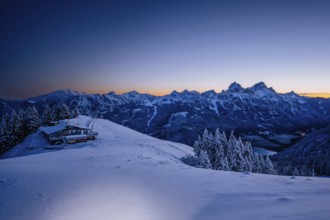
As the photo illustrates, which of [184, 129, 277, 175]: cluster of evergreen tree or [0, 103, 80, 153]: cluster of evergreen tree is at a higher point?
[0, 103, 80, 153]: cluster of evergreen tree

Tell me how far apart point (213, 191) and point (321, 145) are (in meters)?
249

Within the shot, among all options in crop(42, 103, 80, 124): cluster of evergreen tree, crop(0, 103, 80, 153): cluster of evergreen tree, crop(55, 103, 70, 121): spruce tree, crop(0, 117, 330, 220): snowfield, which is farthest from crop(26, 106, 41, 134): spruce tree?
crop(0, 117, 330, 220): snowfield

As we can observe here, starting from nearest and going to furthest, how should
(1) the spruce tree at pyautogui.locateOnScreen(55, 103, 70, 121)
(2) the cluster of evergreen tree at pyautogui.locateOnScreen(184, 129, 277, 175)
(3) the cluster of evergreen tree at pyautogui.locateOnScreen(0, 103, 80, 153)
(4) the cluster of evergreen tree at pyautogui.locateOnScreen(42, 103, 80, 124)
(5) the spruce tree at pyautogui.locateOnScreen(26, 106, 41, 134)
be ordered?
1. (2) the cluster of evergreen tree at pyautogui.locateOnScreen(184, 129, 277, 175)
2. (3) the cluster of evergreen tree at pyautogui.locateOnScreen(0, 103, 80, 153)
3. (5) the spruce tree at pyautogui.locateOnScreen(26, 106, 41, 134)
4. (4) the cluster of evergreen tree at pyautogui.locateOnScreen(42, 103, 80, 124)
5. (1) the spruce tree at pyautogui.locateOnScreen(55, 103, 70, 121)

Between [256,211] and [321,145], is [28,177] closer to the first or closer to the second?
[256,211]

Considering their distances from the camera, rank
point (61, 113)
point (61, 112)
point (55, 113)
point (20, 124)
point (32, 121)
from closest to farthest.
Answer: point (20, 124), point (32, 121), point (55, 113), point (61, 113), point (61, 112)

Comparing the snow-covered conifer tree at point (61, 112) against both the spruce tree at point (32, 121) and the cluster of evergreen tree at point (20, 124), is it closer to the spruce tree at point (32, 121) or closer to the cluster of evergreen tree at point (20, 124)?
the cluster of evergreen tree at point (20, 124)

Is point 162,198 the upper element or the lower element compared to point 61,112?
lower

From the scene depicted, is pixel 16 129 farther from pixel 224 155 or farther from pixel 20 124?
pixel 224 155

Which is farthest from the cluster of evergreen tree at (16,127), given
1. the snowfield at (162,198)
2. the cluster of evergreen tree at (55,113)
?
the snowfield at (162,198)

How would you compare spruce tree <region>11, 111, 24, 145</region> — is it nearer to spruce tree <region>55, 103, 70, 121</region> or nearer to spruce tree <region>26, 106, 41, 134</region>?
spruce tree <region>26, 106, 41, 134</region>

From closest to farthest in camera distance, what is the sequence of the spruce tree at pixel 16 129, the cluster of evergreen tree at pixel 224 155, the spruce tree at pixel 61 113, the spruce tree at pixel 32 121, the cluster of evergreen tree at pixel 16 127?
the cluster of evergreen tree at pixel 224 155 → the cluster of evergreen tree at pixel 16 127 → the spruce tree at pixel 16 129 → the spruce tree at pixel 32 121 → the spruce tree at pixel 61 113

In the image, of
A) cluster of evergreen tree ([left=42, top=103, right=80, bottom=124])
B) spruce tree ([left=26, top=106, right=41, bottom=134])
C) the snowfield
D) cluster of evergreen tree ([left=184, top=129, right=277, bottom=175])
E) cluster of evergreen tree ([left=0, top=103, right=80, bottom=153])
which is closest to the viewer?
the snowfield

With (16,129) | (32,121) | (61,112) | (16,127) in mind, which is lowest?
Result: (16,129)

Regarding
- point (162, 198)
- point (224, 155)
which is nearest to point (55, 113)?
point (224, 155)
